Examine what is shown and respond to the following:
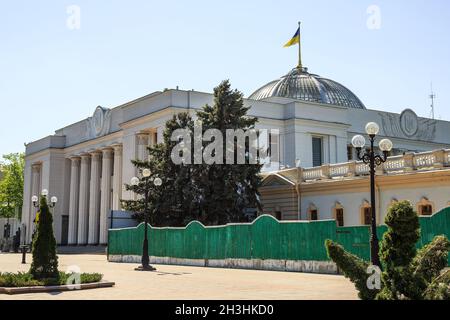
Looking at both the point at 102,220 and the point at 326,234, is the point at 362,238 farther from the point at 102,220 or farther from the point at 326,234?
the point at 102,220

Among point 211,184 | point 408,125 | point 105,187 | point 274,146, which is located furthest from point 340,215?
point 105,187

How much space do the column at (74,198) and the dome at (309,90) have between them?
22.7m

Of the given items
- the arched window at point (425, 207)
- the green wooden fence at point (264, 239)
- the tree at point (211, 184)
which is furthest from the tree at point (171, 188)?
the arched window at point (425, 207)

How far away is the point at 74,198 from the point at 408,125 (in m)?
37.5

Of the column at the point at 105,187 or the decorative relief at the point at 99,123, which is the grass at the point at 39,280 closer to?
the column at the point at 105,187

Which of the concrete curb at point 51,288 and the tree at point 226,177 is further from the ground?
the tree at point 226,177

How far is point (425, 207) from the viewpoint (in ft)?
98.9

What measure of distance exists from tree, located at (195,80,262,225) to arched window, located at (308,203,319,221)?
3.35 m

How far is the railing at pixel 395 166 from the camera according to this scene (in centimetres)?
2936

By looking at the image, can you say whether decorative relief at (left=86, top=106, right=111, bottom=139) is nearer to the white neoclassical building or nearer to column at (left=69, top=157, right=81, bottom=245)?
the white neoclassical building

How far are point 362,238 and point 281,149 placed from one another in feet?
91.6

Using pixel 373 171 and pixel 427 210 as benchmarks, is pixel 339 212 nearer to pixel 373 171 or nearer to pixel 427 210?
pixel 427 210

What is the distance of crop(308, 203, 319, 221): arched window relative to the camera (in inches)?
1425
